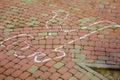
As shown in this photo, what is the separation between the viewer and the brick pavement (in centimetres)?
442

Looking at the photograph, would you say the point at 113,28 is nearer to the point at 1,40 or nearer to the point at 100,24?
the point at 100,24

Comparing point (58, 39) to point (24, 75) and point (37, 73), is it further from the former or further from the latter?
point (24, 75)

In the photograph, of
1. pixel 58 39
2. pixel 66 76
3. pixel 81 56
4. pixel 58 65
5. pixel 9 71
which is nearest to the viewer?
pixel 66 76

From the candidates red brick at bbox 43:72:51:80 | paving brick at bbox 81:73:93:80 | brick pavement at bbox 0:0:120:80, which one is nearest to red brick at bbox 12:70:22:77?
brick pavement at bbox 0:0:120:80

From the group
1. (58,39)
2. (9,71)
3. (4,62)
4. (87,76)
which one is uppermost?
(58,39)

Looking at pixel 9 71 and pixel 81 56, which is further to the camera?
pixel 81 56

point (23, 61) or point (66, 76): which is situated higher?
point (23, 61)

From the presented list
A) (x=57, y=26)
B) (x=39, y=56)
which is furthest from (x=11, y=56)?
(x=57, y=26)

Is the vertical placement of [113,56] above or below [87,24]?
below

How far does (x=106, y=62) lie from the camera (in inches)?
183

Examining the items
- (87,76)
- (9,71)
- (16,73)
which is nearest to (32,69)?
(16,73)

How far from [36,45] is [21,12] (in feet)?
6.16

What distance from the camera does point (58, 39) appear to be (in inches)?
209

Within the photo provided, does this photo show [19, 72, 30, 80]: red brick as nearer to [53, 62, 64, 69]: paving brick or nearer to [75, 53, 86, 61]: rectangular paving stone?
[53, 62, 64, 69]: paving brick
